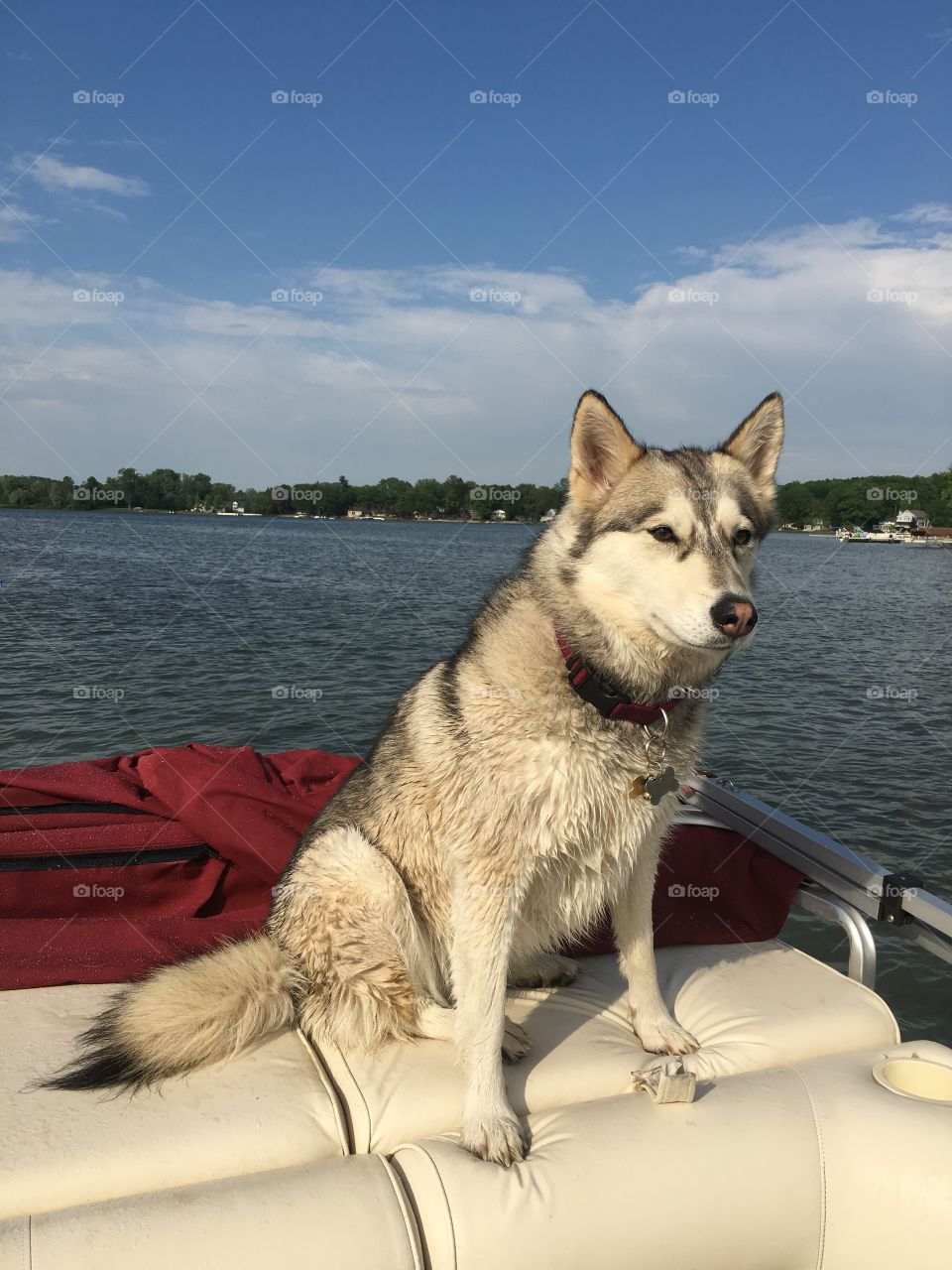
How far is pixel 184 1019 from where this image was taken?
256cm

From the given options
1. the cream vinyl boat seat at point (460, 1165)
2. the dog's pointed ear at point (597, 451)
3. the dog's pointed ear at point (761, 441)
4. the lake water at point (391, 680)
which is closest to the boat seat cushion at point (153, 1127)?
the cream vinyl boat seat at point (460, 1165)

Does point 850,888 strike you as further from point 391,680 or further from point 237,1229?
point 391,680

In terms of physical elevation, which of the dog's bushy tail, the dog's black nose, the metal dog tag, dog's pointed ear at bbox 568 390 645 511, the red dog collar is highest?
dog's pointed ear at bbox 568 390 645 511

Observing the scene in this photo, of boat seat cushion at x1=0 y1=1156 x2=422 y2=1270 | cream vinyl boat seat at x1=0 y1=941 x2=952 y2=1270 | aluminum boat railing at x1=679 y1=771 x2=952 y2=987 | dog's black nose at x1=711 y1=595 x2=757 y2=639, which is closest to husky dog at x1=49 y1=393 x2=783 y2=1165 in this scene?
dog's black nose at x1=711 y1=595 x2=757 y2=639

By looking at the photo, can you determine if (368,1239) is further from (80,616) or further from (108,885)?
(80,616)

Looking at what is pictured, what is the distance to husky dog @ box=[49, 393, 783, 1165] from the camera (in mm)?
2590

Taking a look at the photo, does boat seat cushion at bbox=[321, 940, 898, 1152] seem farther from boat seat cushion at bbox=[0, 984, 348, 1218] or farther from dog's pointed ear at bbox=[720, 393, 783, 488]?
dog's pointed ear at bbox=[720, 393, 783, 488]

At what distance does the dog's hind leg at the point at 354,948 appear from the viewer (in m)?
2.78

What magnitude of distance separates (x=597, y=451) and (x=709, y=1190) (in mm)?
2206

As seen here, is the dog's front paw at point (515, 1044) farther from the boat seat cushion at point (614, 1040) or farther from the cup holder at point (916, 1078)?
the cup holder at point (916, 1078)

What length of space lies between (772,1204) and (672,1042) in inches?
24.6

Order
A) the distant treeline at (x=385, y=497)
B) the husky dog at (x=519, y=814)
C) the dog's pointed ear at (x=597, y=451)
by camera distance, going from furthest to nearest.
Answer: the distant treeline at (x=385, y=497) → the dog's pointed ear at (x=597, y=451) → the husky dog at (x=519, y=814)

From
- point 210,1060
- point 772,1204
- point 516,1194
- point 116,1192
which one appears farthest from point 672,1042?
point 116,1192

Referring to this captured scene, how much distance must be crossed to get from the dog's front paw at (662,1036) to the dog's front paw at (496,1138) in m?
0.68
